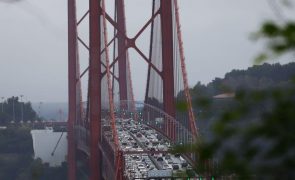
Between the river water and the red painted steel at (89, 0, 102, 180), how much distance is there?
70.1 ft

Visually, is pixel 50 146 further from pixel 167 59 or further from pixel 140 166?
pixel 140 166

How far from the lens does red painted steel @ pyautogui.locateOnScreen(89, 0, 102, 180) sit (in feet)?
93.8

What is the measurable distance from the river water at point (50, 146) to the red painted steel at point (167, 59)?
23.5 m

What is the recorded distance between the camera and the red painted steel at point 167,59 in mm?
26766

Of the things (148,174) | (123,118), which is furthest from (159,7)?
(123,118)

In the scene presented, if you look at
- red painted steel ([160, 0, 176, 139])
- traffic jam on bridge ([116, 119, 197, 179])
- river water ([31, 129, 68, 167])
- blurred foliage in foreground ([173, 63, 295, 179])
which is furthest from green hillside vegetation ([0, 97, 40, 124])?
blurred foliage in foreground ([173, 63, 295, 179])

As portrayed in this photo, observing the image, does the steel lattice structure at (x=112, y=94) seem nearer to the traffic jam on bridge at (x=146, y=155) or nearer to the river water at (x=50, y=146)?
the traffic jam on bridge at (x=146, y=155)

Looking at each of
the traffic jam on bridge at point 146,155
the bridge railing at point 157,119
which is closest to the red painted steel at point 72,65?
the bridge railing at point 157,119

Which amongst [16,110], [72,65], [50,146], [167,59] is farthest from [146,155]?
[16,110]

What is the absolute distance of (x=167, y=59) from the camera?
88.4 feet

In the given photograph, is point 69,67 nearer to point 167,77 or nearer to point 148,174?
point 167,77

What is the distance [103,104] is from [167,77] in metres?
6.02

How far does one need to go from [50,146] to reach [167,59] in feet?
98.2

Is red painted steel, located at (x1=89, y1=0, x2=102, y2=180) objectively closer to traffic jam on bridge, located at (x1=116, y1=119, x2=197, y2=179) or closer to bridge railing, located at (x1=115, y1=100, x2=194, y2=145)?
traffic jam on bridge, located at (x1=116, y1=119, x2=197, y2=179)
